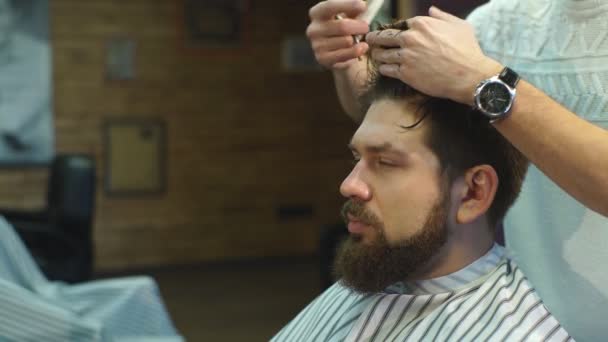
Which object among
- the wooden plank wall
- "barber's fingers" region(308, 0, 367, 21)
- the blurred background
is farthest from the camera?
the wooden plank wall

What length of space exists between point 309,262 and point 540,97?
5559 mm

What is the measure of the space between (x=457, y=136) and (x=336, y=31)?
286 mm

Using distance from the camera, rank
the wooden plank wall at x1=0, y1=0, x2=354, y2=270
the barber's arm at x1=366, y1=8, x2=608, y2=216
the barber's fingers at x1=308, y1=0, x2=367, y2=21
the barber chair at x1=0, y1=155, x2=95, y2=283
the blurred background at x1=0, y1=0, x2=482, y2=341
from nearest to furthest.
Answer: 1. the barber's arm at x1=366, y1=8, x2=608, y2=216
2. the barber's fingers at x1=308, y1=0, x2=367, y2=21
3. the barber chair at x1=0, y1=155, x2=95, y2=283
4. the blurred background at x1=0, y1=0, x2=482, y2=341
5. the wooden plank wall at x1=0, y1=0, x2=354, y2=270

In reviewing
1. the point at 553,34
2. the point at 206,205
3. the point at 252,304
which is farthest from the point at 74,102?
the point at 553,34

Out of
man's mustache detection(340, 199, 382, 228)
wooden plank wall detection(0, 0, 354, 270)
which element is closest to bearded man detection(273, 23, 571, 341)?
man's mustache detection(340, 199, 382, 228)

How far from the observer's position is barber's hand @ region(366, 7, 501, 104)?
114cm

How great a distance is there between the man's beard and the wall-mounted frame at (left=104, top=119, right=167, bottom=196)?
5.06 metres

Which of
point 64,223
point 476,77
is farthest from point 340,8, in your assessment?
point 64,223

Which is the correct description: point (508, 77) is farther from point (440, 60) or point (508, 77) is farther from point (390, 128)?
point (390, 128)

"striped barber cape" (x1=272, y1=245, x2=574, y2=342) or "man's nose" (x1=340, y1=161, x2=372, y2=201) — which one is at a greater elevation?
"man's nose" (x1=340, y1=161, x2=372, y2=201)

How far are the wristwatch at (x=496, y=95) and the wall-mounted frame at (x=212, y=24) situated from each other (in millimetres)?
5320

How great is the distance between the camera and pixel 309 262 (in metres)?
6.65

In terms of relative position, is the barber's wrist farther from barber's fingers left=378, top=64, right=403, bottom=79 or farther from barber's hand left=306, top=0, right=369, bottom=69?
barber's hand left=306, top=0, right=369, bottom=69

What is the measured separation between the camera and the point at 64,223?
13.4 feet
